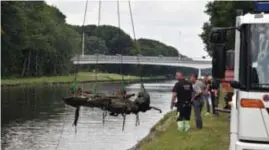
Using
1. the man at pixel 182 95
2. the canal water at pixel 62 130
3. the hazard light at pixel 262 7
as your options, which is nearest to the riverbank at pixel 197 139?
the man at pixel 182 95

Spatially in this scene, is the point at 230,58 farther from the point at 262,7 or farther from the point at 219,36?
the point at 262,7

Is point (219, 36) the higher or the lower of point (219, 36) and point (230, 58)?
the higher

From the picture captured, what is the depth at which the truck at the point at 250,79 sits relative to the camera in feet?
31.4

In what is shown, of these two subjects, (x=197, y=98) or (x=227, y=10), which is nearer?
(x=197, y=98)

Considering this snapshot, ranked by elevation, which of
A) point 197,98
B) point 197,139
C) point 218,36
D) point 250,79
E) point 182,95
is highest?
point 218,36

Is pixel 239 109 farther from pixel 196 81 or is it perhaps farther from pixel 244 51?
pixel 196 81

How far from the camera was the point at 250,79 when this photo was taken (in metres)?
9.78

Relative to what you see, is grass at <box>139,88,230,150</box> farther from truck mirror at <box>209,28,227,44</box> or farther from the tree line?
the tree line

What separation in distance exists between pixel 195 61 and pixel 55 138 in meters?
89.5

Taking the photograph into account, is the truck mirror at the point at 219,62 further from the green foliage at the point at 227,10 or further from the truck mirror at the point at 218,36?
the green foliage at the point at 227,10

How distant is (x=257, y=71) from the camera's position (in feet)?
32.2

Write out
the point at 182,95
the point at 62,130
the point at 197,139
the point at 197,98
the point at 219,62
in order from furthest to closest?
the point at 62,130
the point at 197,98
the point at 182,95
the point at 197,139
the point at 219,62

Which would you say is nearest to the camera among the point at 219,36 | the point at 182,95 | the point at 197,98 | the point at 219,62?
the point at 219,62

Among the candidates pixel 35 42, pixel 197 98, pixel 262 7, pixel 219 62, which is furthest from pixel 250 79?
pixel 35 42
